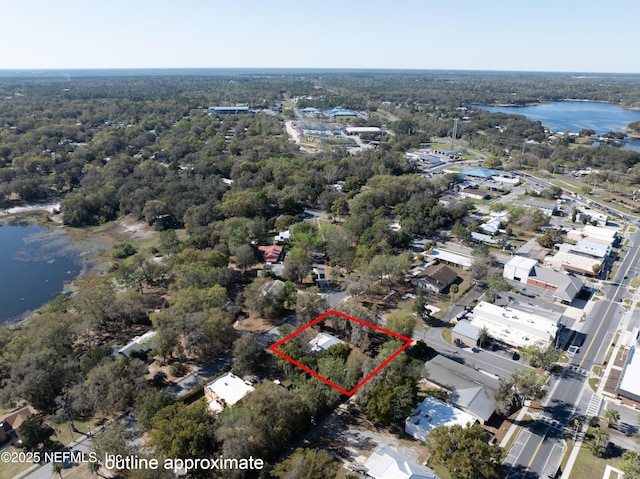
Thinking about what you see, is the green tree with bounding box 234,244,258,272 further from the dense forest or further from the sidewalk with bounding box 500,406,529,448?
the sidewalk with bounding box 500,406,529,448

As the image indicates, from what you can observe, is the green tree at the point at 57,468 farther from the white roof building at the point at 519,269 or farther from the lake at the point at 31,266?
the white roof building at the point at 519,269

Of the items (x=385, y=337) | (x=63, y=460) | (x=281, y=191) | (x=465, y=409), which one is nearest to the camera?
(x=63, y=460)

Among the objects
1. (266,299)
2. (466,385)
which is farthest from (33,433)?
(466,385)

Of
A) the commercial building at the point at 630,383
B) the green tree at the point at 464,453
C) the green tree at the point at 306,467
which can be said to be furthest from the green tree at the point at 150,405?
the commercial building at the point at 630,383

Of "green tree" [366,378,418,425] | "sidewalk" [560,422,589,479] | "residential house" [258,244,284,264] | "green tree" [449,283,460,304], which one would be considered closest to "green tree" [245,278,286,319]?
"residential house" [258,244,284,264]

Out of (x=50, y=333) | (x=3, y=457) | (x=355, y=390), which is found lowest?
(x=3, y=457)

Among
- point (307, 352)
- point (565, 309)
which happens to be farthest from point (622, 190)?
point (307, 352)

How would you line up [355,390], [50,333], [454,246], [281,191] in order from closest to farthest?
[355,390] < [50,333] < [454,246] < [281,191]

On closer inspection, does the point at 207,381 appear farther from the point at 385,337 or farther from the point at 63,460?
the point at 385,337
